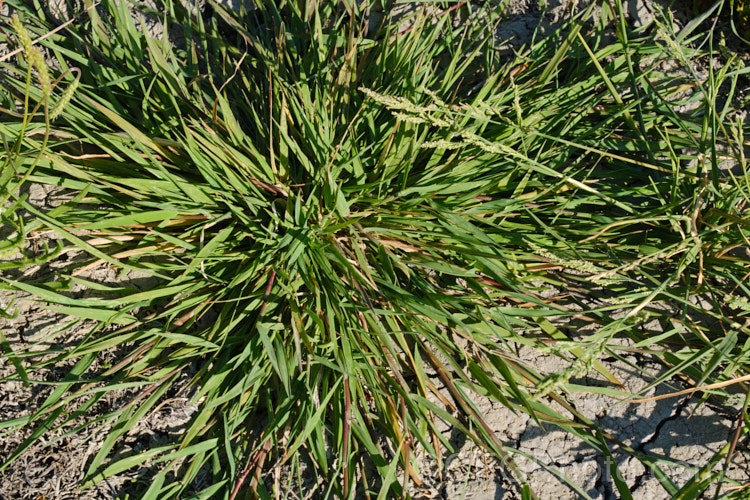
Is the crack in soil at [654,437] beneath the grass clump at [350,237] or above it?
beneath

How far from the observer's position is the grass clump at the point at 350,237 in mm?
1575

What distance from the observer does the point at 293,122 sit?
176 cm

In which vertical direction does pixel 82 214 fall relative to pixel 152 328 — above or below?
above

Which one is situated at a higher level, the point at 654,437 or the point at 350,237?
the point at 350,237

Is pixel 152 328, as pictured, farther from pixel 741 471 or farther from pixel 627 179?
pixel 741 471

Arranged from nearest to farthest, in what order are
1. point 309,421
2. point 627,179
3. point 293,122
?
point 309,421, point 293,122, point 627,179

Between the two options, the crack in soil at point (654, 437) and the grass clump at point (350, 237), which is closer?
the grass clump at point (350, 237)

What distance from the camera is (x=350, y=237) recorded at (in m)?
1.71

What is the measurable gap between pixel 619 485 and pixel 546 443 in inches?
9.6

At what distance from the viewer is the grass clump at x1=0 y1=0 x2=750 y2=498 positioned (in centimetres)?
158

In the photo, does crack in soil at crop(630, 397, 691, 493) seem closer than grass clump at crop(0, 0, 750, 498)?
No

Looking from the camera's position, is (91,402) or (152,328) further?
(152,328)

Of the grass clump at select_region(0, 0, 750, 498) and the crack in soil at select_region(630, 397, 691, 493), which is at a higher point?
the grass clump at select_region(0, 0, 750, 498)

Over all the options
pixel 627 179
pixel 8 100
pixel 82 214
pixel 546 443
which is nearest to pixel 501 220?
pixel 627 179
